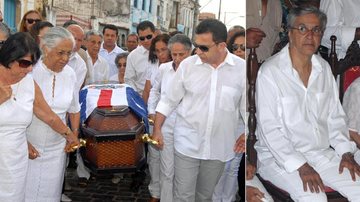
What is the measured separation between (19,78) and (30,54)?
177 millimetres

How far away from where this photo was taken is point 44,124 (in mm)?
3008

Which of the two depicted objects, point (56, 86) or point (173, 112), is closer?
point (56, 86)

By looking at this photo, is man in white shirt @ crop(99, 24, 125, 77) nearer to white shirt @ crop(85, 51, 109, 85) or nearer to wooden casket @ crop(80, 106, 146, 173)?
white shirt @ crop(85, 51, 109, 85)

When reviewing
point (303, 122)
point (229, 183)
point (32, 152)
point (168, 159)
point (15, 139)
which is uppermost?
point (303, 122)

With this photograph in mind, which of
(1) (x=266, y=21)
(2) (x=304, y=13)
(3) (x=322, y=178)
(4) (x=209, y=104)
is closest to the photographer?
(1) (x=266, y=21)

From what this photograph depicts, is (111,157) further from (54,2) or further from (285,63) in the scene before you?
(54,2)

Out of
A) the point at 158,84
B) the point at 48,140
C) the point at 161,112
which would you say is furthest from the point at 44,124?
the point at 158,84

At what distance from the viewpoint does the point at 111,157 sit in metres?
3.23

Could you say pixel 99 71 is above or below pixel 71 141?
above

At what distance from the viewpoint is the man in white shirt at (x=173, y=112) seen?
330 cm

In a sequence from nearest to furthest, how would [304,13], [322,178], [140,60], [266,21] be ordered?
[266,21]
[304,13]
[322,178]
[140,60]

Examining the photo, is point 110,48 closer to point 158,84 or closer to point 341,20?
point 158,84

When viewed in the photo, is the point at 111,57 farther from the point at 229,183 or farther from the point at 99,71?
the point at 229,183

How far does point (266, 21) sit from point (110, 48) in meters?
3.72
